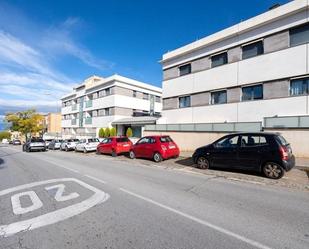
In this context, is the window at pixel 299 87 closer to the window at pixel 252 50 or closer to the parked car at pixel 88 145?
the window at pixel 252 50

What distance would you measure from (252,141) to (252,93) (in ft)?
27.1

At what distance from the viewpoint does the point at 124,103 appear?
32406 mm

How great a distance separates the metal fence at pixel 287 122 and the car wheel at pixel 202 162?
18.2ft

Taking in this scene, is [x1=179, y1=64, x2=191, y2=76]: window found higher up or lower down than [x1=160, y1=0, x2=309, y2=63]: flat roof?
lower down

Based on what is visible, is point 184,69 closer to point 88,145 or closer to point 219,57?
point 219,57

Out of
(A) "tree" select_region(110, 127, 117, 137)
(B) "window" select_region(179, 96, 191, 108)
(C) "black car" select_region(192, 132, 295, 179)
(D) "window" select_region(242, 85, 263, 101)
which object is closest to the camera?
(C) "black car" select_region(192, 132, 295, 179)

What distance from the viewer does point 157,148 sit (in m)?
12.9

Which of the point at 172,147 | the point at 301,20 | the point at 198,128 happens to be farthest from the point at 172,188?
the point at 301,20

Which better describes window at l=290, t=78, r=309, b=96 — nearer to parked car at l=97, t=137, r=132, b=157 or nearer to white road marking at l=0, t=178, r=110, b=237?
parked car at l=97, t=137, r=132, b=157

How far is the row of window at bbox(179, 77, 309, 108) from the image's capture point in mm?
12977

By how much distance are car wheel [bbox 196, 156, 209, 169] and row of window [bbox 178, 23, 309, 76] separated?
9.98 metres

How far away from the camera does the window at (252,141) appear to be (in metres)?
8.27

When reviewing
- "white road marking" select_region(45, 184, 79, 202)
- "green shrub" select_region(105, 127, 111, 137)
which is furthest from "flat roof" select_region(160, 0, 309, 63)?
"white road marking" select_region(45, 184, 79, 202)

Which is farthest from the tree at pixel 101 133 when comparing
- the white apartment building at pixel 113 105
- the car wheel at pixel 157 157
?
the car wheel at pixel 157 157
